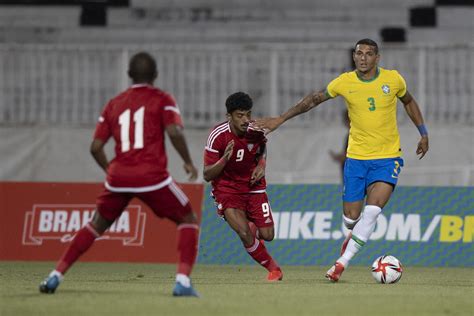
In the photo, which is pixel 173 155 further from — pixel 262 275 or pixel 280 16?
pixel 262 275

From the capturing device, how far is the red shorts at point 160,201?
9289 mm

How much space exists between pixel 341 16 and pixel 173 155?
4.21m

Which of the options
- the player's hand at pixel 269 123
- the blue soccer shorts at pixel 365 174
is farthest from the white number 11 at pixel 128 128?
the blue soccer shorts at pixel 365 174

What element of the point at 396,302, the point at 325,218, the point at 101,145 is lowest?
the point at 325,218

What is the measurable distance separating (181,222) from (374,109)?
3.31m

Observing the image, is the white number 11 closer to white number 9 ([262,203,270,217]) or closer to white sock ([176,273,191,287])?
white sock ([176,273,191,287])

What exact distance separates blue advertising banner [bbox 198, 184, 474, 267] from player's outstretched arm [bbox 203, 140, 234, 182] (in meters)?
Result: 4.24

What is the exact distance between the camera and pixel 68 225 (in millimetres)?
16359

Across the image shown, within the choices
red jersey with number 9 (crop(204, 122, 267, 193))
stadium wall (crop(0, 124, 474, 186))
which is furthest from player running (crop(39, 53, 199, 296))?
stadium wall (crop(0, 124, 474, 186))

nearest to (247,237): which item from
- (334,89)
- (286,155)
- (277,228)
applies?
(334,89)

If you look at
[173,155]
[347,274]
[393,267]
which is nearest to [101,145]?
[393,267]

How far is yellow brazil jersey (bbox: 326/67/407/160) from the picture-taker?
11.9 metres

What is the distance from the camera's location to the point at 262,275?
13430mm

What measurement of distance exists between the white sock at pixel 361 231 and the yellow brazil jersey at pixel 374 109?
1.90 ft
